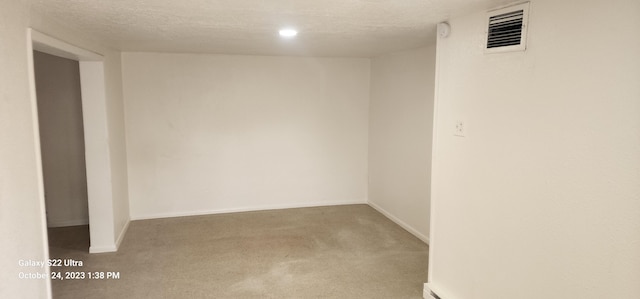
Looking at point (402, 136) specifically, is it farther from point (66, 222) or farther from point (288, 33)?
point (66, 222)

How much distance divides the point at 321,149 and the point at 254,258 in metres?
2.11

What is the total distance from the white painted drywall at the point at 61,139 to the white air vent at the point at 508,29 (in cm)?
435

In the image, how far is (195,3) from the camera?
2.08 metres

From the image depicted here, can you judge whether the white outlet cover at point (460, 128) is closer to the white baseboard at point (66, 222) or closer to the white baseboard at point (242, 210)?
the white baseboard at point (242, 210)

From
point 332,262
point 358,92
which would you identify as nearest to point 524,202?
point 332,262

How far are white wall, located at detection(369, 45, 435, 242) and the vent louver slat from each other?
1.63 m

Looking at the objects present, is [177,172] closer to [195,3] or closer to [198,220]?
[198,220]

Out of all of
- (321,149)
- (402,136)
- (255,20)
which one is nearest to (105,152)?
(255,20)

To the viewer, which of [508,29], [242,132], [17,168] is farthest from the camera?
[242,132]

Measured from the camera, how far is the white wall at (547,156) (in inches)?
61.4

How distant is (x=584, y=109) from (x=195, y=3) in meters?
1.95

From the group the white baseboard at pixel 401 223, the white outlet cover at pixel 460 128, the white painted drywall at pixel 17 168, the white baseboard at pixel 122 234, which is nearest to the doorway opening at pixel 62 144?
the white baseboard at pixel 122 234

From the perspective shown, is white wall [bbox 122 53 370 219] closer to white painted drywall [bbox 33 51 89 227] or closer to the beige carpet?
the beige carpet

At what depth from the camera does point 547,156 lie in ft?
6.21
